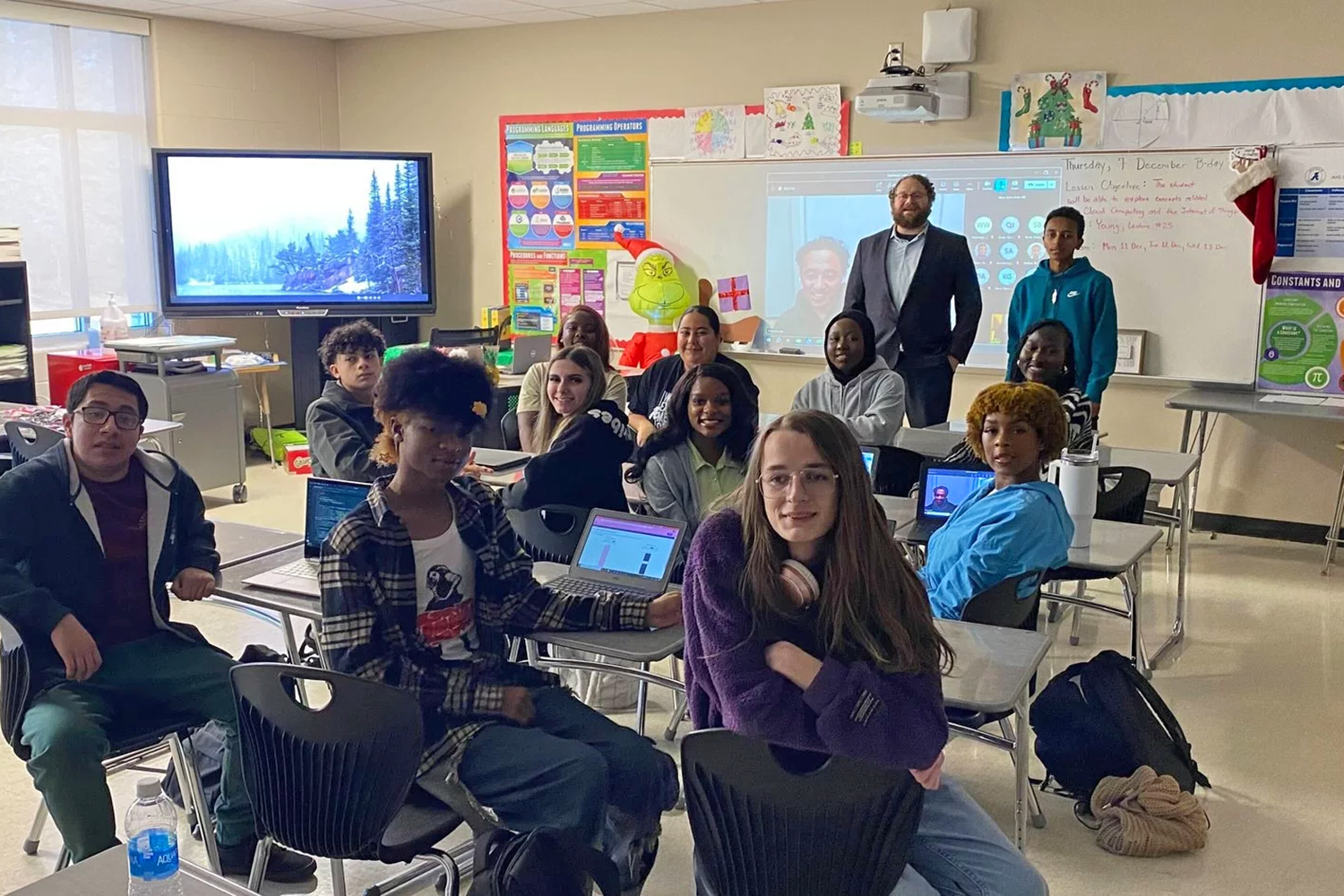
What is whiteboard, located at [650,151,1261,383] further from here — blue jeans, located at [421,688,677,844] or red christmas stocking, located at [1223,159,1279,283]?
blue jeans, located at [421,688,677,844]

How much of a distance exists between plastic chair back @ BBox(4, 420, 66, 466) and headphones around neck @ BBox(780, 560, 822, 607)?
3.08 m

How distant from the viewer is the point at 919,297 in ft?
17.8

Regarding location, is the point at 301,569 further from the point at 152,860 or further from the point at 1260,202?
the point at 1260,202

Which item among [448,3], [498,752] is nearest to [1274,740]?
[498,752]

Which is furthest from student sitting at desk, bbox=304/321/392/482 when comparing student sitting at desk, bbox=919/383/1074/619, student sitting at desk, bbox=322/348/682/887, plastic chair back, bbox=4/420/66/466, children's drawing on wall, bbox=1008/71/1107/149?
children's drawing on wall, bbox=1008/71/1107/149

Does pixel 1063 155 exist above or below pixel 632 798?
above

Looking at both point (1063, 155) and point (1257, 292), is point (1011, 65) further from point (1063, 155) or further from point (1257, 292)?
point (1257, 292)

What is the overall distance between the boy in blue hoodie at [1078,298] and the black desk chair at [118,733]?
3.74 metres

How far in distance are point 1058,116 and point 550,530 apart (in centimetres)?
373

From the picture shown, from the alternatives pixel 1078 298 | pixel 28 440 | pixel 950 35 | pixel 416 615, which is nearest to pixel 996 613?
pixel 416 615

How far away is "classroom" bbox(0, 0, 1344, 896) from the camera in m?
2.13

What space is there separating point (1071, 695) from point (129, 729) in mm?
2333

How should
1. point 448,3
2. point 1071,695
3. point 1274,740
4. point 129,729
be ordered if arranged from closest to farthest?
1. point 129,729
2. point 1071,695
3. point 1274,740
4. point 448,3

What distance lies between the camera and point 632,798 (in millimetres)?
2328
